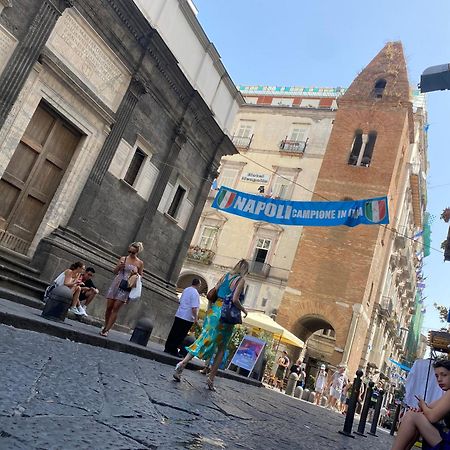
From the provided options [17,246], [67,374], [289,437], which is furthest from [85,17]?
[289,437]

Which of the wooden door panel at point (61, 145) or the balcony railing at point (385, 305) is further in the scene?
the balcony railing at point (385, 305)

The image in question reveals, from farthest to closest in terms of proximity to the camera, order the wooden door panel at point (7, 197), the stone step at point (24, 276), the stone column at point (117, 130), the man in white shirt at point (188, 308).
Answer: the stone column at point (117, 130) < the wooden door panel at point (7, 197) < the stone step at point (24, 276) < the man in white shirt at point (188, 308)

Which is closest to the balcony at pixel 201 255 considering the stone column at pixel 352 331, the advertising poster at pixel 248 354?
the stone column at pixel 352 331

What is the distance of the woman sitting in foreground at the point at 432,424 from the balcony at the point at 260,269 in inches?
1003

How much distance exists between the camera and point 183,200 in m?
14.1

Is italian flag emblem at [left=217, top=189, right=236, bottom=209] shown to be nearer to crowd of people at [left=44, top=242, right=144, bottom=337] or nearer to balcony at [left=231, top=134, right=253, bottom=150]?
crowd of people at [left=44, top=242, right=144, bottom=337]

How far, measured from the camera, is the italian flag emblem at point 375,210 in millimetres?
11617

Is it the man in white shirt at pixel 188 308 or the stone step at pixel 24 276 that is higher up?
the man in white shirt at pixel 188 308

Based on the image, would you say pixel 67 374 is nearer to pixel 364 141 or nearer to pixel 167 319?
pixel 167 319

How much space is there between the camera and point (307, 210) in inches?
507

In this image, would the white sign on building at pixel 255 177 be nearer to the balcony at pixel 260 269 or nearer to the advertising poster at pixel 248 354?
the balcony at pixel 260 269

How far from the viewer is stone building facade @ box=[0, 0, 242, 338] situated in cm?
857

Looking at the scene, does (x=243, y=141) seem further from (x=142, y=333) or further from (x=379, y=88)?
(x=142, y=333)

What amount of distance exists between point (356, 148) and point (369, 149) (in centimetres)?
87
